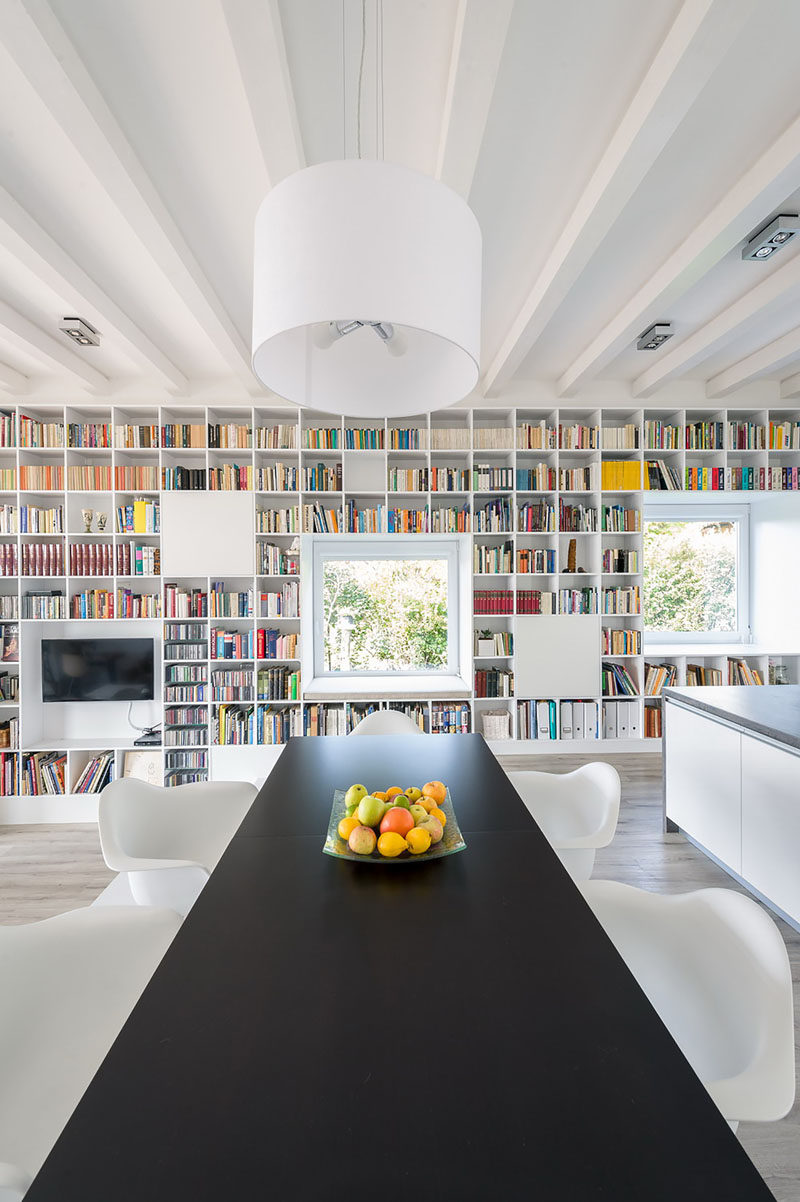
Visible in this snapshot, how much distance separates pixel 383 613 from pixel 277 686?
1183mm

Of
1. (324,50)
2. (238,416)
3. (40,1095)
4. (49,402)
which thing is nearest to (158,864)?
(40,1095)

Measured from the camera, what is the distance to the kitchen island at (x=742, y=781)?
2502mm

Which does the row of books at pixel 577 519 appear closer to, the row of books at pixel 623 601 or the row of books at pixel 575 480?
the row of books at pixel 575 480

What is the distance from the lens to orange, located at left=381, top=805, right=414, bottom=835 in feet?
4.92

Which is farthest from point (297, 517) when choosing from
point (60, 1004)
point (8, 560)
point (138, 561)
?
point (60, 1004)


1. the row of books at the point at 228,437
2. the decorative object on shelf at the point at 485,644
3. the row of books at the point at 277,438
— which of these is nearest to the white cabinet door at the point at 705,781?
the decorative object on shelf at the point at 485,644

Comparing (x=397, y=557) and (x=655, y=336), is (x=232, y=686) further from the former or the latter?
(x=655, y=336)

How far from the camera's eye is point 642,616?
500 cm

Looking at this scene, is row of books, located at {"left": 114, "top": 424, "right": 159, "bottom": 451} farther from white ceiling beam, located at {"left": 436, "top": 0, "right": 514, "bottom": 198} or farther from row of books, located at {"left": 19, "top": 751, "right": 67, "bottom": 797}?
white ceiling beam, located at {"left": 436, "top": 0, "right": 514, "bottom": 198}

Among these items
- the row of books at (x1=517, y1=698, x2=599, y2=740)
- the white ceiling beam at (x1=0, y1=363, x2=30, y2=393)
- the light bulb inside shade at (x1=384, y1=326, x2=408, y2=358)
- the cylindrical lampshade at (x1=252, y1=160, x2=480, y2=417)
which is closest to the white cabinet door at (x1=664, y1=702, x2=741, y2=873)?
the row of books at (x1=517, y1=698, x2=599, y2=740)

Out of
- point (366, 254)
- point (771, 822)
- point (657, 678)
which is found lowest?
point (771, 822)

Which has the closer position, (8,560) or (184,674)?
(8,560)

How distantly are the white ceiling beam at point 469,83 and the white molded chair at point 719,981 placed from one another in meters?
2.24

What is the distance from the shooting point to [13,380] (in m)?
4.49
